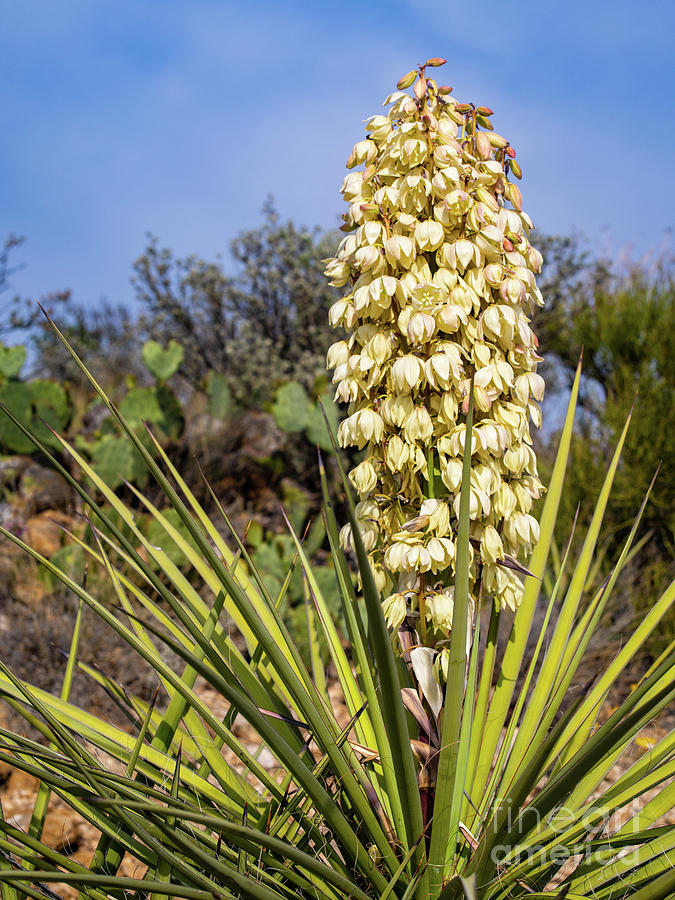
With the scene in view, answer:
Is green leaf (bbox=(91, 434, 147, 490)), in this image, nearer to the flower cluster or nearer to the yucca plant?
the yucca plant

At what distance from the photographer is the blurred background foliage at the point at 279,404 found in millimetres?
4195

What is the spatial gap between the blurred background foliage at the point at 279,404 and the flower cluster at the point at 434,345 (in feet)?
3.11

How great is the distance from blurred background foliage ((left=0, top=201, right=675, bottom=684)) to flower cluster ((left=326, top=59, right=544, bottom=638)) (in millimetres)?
947

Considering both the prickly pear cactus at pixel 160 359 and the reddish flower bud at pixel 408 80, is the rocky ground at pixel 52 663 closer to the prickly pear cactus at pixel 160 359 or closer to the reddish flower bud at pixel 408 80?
the prickly pear cactus at pixel 160 359

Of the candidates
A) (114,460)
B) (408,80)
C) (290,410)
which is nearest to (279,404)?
(290,410)

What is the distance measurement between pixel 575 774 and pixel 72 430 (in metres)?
5.50

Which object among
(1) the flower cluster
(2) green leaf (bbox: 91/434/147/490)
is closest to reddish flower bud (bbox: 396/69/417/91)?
(1) the flower cluster

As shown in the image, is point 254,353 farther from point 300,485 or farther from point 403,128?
point 403,128

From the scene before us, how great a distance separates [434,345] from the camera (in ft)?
4.46

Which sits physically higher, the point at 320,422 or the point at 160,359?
the point at 160,359

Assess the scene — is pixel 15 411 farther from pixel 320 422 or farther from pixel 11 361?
pixel 320 422

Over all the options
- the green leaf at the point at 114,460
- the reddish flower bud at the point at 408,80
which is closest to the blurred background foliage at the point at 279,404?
the green leaf at the point at 114,460

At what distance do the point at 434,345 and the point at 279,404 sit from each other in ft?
12.6

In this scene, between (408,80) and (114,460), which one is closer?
(408,80)
